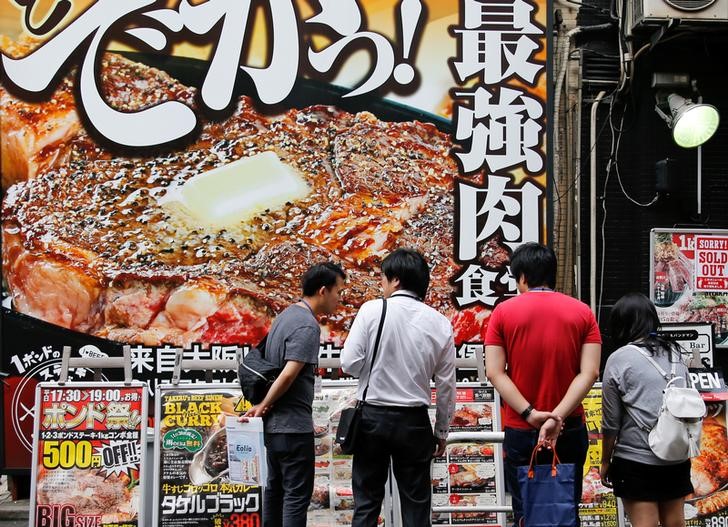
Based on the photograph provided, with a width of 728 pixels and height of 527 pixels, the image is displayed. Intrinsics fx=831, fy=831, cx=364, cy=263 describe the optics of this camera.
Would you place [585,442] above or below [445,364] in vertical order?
below

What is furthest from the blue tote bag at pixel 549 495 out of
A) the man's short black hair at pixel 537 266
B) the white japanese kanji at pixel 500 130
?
the white japanese kanji at pixel 500 130

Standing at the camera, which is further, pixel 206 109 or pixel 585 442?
pixel 206 109

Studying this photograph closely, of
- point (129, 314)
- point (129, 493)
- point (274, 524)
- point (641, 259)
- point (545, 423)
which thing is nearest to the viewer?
point (545, 423)

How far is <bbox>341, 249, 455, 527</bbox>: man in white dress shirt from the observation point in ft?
15.4

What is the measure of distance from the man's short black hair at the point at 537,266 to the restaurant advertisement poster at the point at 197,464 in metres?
2.36

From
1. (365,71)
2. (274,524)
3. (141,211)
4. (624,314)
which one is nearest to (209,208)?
(141,211)

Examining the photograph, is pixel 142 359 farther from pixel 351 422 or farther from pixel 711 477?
pixel 711 477

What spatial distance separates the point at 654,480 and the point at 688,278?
4604 millimetres

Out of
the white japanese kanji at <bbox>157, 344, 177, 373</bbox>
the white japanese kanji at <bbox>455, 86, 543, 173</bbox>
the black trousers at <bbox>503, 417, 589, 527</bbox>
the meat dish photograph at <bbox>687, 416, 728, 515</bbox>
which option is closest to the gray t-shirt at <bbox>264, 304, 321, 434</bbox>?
the black trousers at <bbox>503, 417, 589, 527</bbox>

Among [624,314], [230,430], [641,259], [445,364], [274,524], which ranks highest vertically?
[641,259]

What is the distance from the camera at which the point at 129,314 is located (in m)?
7.46

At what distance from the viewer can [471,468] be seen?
6180 mm

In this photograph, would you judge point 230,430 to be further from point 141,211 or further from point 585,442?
point 141,211

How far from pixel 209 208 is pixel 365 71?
191cm
